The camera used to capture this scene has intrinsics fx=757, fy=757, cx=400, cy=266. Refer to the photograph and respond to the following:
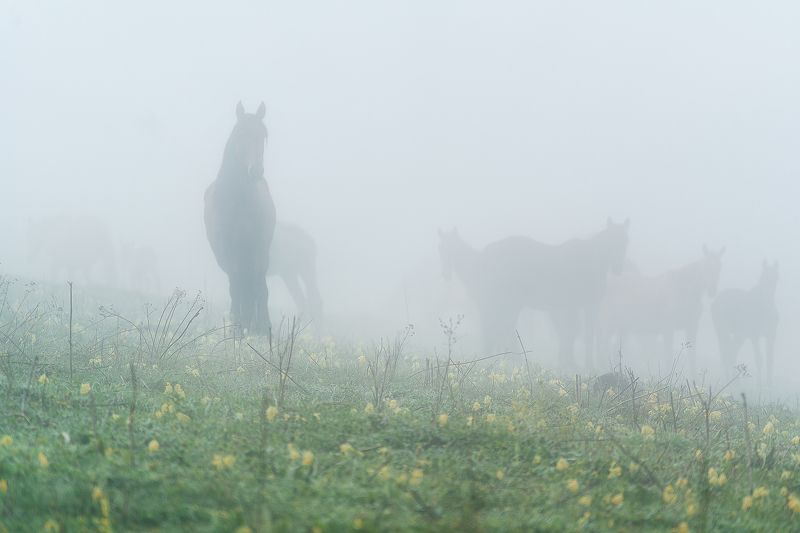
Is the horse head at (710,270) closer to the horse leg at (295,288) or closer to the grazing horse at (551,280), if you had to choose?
the grazing horse at (551,280)

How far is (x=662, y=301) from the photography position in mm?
27609

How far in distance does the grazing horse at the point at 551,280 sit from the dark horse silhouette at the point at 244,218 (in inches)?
384

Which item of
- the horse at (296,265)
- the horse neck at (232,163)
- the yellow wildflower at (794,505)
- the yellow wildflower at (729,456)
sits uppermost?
the horse neck at (232,163)

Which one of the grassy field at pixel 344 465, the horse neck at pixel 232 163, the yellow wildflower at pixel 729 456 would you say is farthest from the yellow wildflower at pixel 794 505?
the horse neck at pixel 232 163

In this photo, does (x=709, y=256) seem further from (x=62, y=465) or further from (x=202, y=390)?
(x=62, y=465)

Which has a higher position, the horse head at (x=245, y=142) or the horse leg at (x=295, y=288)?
the horse head at (x=245, y=142)

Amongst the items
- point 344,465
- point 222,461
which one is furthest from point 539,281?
point 222,461

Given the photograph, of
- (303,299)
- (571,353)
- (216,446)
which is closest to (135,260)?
(303,299)

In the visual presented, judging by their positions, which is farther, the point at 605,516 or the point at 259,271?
the point at 259,271

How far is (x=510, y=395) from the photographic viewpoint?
786 centimetres

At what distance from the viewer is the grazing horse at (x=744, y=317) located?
26812mm

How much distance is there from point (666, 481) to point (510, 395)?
348 centimetres

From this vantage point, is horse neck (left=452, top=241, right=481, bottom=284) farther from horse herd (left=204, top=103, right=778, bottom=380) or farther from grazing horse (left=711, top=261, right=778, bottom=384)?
grazing horse (left=711, top=261, right=778, bottom=384)

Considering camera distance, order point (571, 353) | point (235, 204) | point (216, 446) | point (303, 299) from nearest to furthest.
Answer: point (216, 446)
point (235, 204)
point (571, 353)
point (303, 299)
